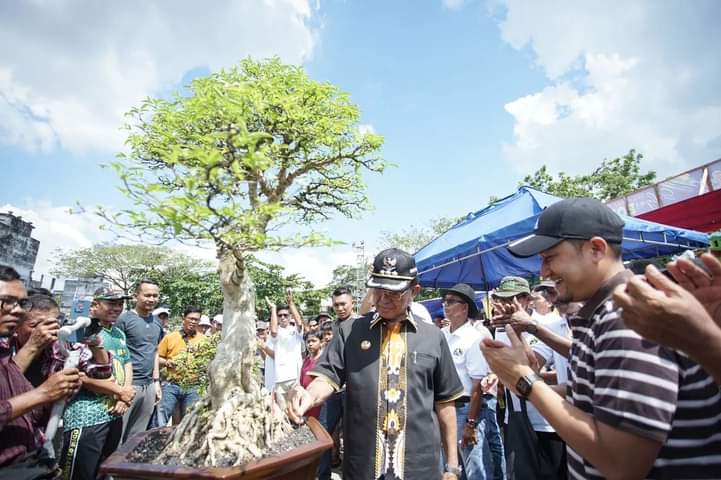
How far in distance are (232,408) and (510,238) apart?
4.35 meters

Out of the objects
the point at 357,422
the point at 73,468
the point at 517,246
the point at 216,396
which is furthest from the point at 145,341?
the point at 517,246

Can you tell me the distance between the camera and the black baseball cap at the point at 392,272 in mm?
2287

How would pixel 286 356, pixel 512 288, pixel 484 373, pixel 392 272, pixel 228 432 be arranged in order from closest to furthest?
pixel 228 432
pixel 392 272
pixel 512 288
pixel 484 373
pixel 286 356

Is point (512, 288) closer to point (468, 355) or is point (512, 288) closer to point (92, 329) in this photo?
point (468, 355)

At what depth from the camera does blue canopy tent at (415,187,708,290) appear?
5.21 meters

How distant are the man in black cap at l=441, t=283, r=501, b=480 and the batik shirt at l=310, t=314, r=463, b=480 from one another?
1.61 meters

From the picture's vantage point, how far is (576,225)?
1.49m

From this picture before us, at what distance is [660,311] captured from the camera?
0.99 m

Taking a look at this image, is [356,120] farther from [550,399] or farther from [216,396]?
[550,399]

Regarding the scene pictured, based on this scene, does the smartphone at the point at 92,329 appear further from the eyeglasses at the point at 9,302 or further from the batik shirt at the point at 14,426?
the eyeglasses at the point at 9,302

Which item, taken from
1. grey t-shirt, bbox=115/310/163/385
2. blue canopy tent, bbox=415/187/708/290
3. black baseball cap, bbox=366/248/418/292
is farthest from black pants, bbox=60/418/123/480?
blue canopy tent, bbox=415/187/708/290

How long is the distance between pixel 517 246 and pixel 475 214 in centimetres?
489

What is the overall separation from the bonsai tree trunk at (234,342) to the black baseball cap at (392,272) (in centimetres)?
74

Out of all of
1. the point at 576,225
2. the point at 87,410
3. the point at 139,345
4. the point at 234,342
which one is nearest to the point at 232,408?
the point at 234,342
